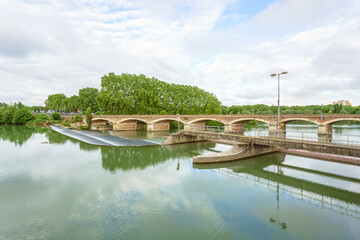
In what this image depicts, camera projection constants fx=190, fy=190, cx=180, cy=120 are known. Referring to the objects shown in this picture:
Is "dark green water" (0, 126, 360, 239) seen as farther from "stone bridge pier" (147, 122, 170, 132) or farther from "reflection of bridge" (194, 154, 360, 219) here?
"stone bridge pier" (147, 122, 170, 132)

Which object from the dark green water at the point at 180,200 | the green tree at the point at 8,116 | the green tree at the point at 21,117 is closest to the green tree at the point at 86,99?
the green tree at the point at 21,117

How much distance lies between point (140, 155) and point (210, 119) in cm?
2412

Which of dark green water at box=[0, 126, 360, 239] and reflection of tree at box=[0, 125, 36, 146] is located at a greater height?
reflection of tree at box=[0, 125, 36, 146]

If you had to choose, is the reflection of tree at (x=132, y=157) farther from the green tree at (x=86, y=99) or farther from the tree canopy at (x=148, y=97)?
the green tree at (x=86, y=99)

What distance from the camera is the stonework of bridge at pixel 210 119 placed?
30.4 meters

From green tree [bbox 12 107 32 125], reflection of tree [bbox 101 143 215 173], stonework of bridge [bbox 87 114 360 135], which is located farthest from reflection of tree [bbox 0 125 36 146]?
A: green tree [bbox 12 107 32 125]

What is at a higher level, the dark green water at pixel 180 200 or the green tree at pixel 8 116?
the green tree at pixel 8 116

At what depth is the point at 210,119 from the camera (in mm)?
A: 42812

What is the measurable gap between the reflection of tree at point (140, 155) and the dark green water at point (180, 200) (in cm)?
39

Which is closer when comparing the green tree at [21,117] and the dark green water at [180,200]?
the dark green water at [180,200]

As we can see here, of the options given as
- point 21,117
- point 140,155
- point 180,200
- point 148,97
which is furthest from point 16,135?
point 180,200

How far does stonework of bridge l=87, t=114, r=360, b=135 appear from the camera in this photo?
99.7 feet

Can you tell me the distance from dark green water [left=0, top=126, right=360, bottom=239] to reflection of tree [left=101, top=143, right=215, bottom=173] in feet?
1.28

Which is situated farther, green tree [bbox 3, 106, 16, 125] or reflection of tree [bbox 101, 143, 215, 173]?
green tree [bbox 3, 106, 16, 125]
